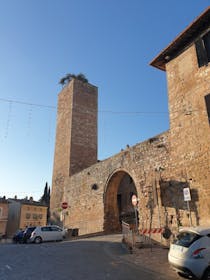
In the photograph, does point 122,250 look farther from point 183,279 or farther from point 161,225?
point 183,279

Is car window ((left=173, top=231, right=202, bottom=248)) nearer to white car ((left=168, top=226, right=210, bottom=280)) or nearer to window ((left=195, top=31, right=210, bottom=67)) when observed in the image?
white car ((left=168, top=226, right=210, bottom=280))

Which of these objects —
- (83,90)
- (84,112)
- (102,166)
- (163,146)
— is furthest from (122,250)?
(83,90)

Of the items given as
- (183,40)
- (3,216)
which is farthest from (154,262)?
(3,216)

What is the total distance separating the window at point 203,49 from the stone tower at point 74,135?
13.7 m

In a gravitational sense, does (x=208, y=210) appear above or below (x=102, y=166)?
below

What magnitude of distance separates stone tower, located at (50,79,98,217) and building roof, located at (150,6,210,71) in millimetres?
11221

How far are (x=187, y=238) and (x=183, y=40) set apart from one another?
8.94m

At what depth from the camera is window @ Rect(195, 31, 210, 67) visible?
10.1 m

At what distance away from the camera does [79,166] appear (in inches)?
856

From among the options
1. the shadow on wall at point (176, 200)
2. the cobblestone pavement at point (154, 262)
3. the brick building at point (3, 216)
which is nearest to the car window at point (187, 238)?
the cobblestone pavement at point (154, 262)

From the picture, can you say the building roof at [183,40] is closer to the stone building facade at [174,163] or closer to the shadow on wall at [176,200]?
the stone building facade at [174,163]

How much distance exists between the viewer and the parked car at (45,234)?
13711 mm

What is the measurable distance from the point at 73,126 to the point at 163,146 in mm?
12062

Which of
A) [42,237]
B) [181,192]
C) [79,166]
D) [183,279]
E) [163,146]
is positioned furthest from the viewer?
[79,166]
